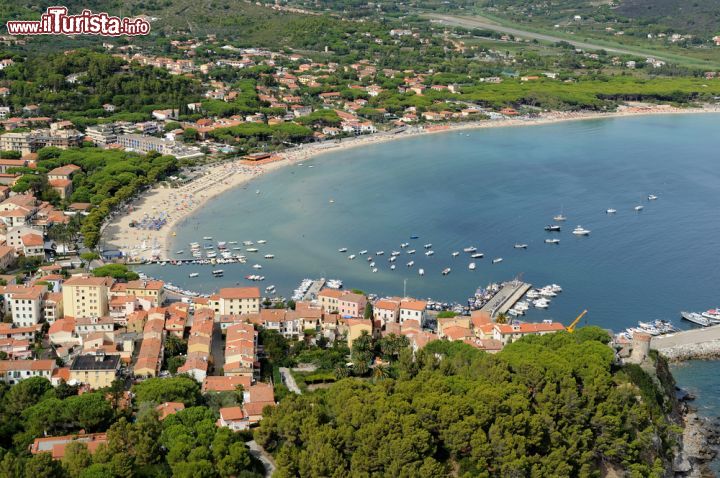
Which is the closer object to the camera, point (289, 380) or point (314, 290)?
point (289, 380)

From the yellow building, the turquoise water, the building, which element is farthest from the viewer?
the turquoise water

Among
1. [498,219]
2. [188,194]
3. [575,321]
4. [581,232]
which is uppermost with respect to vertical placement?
[581,232]

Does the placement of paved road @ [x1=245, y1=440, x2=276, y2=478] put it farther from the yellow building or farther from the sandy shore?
the sandy shore

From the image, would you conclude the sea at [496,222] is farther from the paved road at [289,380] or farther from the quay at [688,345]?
the paved road at [289,380]

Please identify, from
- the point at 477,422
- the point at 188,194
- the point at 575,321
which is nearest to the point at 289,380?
the point at 477,422

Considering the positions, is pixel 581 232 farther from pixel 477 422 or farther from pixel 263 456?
pixel 263 456

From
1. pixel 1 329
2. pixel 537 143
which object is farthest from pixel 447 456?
pixel 537 143

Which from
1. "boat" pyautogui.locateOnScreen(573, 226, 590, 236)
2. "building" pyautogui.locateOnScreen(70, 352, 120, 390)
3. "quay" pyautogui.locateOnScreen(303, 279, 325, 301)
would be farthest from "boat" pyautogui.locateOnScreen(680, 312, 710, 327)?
"building" pyautogui.locateOnScreen(70, 352, 120, 390)
